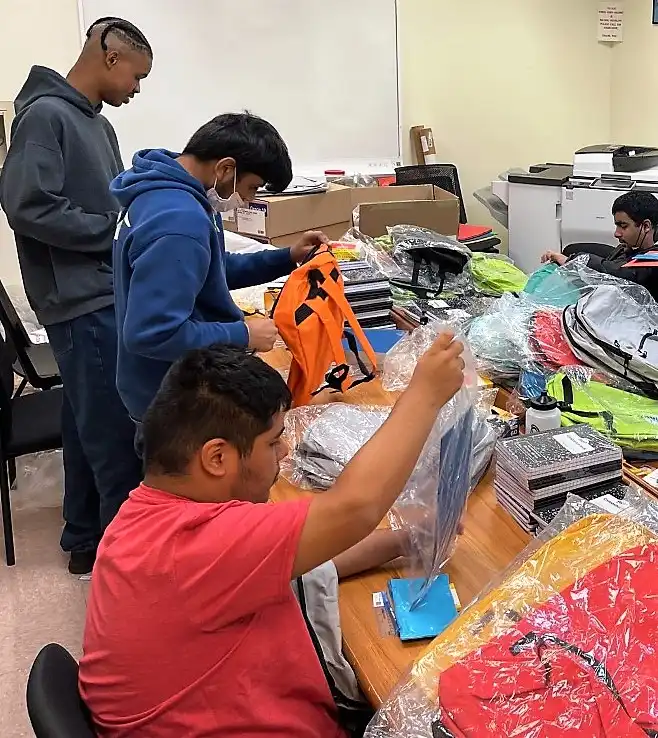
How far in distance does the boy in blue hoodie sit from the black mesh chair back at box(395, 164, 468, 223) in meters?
3.09

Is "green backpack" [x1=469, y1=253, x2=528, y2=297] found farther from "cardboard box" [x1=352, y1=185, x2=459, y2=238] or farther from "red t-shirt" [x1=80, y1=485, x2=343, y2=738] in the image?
"red t-shirt" [x1=80, y1=485, x2=343, y2=738]

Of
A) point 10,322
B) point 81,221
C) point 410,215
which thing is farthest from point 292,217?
point 81,221

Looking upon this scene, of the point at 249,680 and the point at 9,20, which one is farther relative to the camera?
the point at 9,20

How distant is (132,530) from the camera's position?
910 millimetres

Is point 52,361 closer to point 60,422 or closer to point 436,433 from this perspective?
point 60,422

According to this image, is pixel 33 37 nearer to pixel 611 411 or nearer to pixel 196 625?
pixel 611 411

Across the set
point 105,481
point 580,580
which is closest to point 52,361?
point 105,481

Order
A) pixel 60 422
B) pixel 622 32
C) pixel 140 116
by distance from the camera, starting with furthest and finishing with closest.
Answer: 1. pixel 622 32
2. pixel 140 116
3. pixel 60 422

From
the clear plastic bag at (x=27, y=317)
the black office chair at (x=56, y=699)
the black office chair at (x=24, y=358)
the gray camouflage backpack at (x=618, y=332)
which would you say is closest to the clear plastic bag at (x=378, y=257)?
the gray camouflage backpack at (x=618, y=332)

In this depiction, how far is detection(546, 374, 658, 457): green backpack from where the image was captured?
146 centimetres

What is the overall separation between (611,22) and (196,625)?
5.32 m

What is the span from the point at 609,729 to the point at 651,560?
263 mm

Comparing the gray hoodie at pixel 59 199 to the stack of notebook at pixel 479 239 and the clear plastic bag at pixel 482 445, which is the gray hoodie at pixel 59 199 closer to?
the clear plastic bag at pixel 482 445

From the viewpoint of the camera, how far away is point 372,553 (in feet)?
3.89
